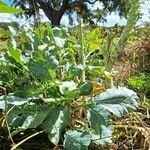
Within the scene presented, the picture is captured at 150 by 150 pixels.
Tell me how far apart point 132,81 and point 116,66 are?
22.9 inches

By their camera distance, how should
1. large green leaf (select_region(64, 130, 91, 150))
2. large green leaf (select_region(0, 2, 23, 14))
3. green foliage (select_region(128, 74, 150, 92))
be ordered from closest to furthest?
large green leaf (select_region(0, 2, 23, 14)), large green leaf (select_region(64, 130, 91, 150)), green foliage (select_region(128, 74, 150, 92))

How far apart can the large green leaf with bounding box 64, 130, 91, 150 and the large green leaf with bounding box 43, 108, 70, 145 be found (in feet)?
0.08

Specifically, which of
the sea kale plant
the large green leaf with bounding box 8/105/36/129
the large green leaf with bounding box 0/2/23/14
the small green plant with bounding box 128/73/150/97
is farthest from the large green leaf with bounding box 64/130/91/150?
the small green plant with bounding box 128/73/150/97

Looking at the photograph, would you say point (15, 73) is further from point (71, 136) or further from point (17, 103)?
point (71, 136)

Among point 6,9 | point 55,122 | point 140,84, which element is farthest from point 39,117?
point 140,84

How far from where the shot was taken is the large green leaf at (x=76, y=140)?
1111 mm

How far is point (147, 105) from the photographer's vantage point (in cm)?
153

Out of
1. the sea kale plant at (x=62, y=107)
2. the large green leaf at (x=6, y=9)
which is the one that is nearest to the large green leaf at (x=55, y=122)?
the sea kale plant at (x=62, y=107)

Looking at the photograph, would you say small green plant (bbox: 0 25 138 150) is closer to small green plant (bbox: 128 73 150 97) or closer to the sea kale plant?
the sea kale plant

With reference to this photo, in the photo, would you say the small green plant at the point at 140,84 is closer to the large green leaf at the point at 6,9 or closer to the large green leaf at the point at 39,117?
the large green leaf at the point at 39,117

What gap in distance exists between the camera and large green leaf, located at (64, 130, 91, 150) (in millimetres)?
1111

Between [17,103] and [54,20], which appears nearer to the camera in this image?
Answer: [17,103]

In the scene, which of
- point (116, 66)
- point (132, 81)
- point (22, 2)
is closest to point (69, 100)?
point (132, 81)

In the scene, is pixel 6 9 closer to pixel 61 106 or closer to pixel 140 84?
pixel 61 106
